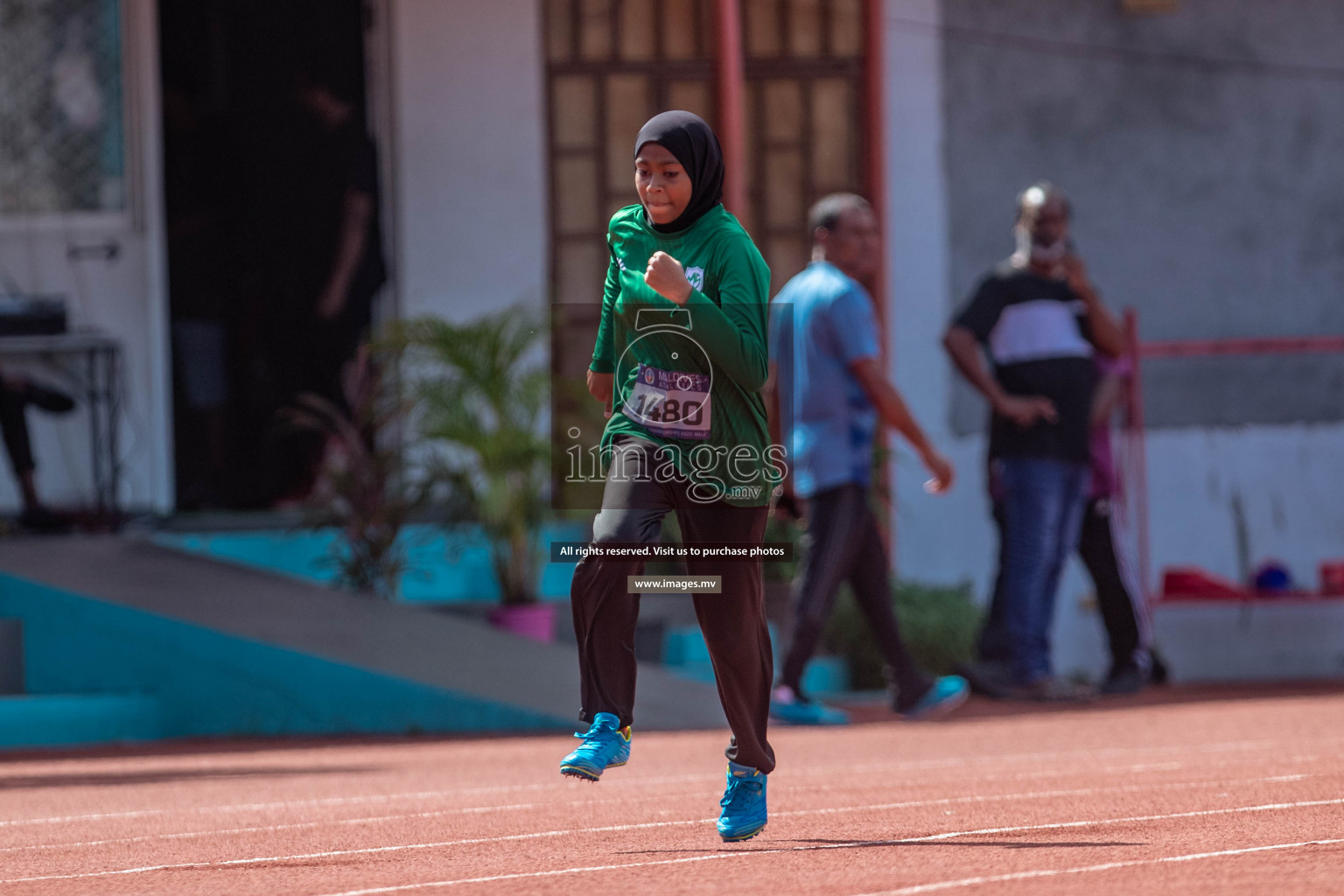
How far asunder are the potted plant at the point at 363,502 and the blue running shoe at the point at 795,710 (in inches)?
92.9

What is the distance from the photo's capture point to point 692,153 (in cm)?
437

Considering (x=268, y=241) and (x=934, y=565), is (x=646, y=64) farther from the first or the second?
(x=934, y=565)

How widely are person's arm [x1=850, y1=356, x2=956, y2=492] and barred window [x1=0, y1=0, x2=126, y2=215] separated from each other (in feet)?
16.5

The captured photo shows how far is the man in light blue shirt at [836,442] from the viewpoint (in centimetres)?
809

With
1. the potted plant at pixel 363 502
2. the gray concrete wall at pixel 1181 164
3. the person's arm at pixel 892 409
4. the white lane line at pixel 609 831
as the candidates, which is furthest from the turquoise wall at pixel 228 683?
the gray concrete wall at pixel 1181 164

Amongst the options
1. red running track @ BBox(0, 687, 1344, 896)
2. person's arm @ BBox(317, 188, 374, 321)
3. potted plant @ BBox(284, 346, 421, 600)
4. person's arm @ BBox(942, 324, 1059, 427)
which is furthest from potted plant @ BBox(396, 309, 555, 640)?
person's arm @ BBox(942, 324, 1059, 427)

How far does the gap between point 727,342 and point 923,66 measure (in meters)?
8.07

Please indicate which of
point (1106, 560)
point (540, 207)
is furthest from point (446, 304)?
point (1106, 560)

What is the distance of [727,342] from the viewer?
4262 millimetres

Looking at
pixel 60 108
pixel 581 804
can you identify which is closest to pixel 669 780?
pixel 581 804

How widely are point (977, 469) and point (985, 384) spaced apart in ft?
9.65

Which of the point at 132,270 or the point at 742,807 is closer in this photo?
the point at 742,807

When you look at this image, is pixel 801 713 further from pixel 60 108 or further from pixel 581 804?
pixel 60 108

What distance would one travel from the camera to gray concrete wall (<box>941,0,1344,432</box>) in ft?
39.5
